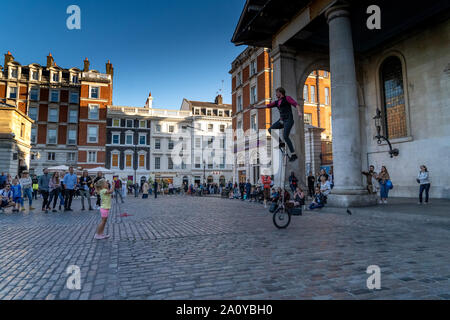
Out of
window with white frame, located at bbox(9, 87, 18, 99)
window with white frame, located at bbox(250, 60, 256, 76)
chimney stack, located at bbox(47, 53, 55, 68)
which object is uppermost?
chimney stack, located at bbox(47, 53, 55, 68)

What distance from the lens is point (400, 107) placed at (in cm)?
1548

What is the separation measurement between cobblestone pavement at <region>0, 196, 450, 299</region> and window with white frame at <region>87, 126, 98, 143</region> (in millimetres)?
45147

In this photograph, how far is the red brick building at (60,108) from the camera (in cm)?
4672

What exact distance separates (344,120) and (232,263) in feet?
29.4

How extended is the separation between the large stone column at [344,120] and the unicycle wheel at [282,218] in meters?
4.20

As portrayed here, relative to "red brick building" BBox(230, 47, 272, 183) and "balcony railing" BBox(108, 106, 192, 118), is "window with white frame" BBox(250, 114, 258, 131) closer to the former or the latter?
"red brick building" BBox(230, 47, 272, 183)

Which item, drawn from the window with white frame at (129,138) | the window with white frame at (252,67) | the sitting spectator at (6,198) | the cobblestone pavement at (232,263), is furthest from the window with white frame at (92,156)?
the cobblestone pavement at (232,263)

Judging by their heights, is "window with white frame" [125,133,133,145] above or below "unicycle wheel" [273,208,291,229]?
above

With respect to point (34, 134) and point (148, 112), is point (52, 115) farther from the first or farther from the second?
point (148, 112)

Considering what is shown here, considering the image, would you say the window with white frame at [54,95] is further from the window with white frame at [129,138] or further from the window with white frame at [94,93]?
the window with white frame at [129,138]

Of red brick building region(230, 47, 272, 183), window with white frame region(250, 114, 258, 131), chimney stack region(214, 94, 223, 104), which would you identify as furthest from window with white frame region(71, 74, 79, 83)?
window with white frame region(250, 114, 258, 131)

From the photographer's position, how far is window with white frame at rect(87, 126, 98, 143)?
4756 cm

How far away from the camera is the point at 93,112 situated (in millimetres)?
48094
